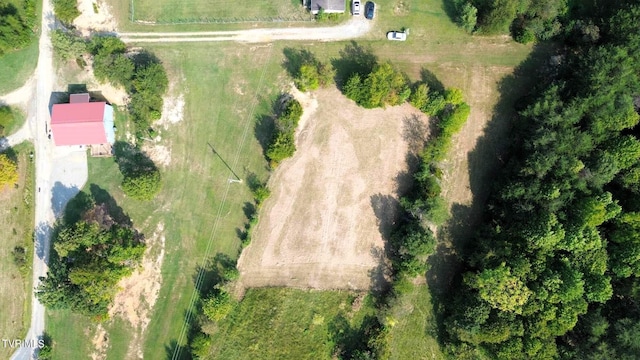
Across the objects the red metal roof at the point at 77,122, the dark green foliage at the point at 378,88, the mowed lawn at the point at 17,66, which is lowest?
the red metal roof at the point at 77,122

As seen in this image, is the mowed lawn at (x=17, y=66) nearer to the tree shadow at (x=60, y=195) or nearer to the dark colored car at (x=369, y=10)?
the tree shadow at (x=60, y=195)

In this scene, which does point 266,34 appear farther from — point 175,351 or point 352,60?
point 175,351

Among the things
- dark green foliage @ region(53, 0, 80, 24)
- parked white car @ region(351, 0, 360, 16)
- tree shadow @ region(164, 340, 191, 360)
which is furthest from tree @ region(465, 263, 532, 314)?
dark green foliage @ region(53, 0, 80, 24)

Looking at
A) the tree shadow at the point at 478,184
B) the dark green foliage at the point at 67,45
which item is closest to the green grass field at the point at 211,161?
the dark green foliage at the point at 67,45

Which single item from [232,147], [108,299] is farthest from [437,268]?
[108,299]

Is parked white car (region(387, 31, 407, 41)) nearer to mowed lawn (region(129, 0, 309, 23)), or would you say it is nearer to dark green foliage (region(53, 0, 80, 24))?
mowed lawn (region(129, 0, 309, 23))

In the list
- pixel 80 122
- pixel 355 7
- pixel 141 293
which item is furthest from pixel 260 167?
pixel 355 7
